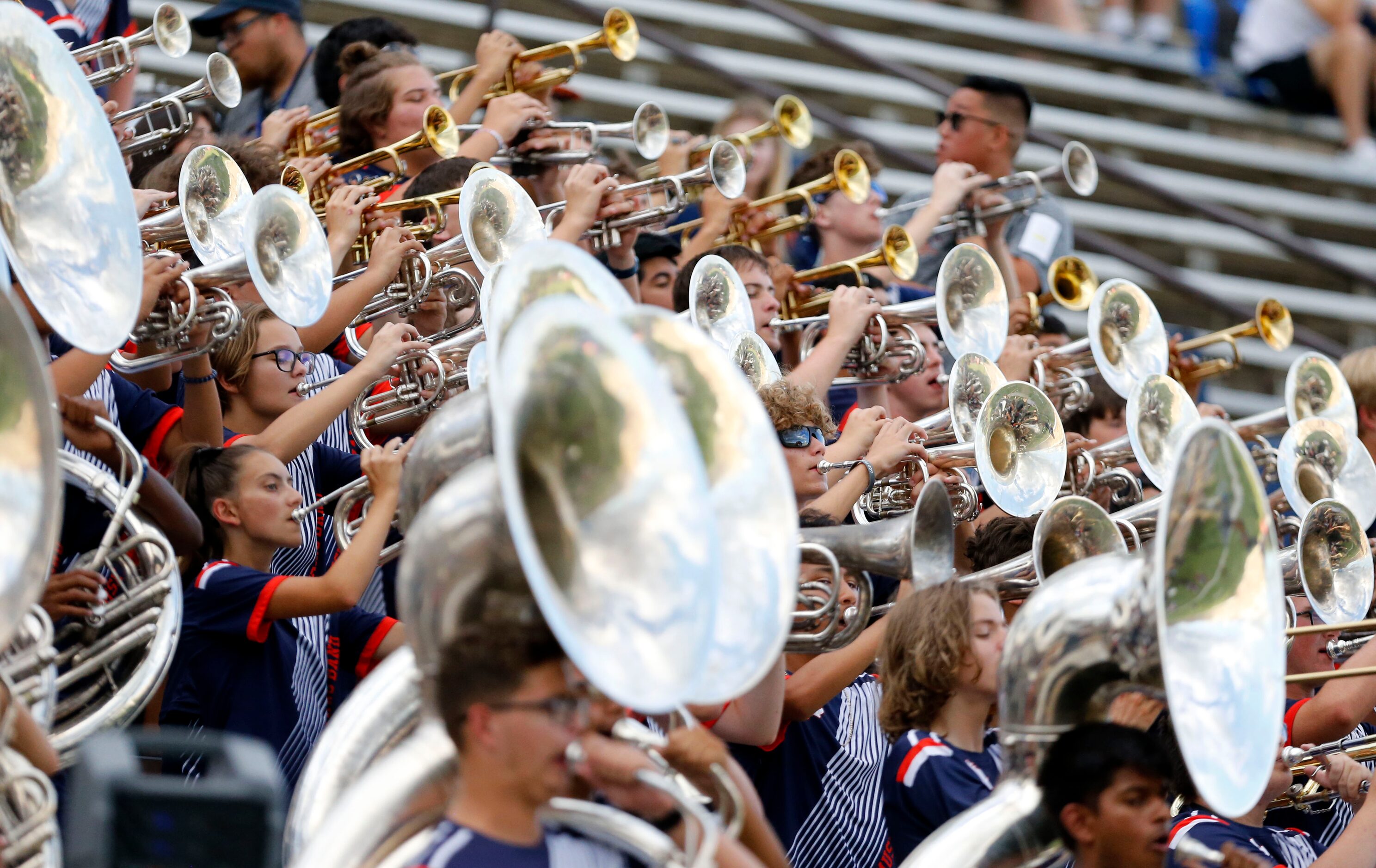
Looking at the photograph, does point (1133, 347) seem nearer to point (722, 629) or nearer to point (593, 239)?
point (593, 239)

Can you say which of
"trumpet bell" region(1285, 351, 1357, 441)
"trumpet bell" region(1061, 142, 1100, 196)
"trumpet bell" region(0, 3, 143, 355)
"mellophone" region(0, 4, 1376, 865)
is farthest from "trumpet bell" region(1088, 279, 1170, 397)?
"trumpet bell" region(0, 3, 143, 355)

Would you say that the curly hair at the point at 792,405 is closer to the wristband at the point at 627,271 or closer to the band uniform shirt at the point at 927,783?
the band uniform shirt at the point at 927,783

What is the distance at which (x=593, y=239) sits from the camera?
5594 mm

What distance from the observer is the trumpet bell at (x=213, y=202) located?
14.5 ft

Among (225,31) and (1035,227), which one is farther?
(1035,227)

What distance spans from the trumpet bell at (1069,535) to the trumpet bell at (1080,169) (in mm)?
3272

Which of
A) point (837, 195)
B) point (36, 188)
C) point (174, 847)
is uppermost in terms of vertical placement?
point (174, 847)

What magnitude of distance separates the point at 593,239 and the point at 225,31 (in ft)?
6.17

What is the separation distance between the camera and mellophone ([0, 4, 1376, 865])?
7.48 feet

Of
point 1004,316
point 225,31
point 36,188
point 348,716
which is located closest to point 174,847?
point 348,716

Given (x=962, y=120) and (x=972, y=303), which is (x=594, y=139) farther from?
(x=962, y=120)

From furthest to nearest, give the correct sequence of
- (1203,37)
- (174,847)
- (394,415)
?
(1203,37), (394,415), (174,847)

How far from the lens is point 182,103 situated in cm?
561

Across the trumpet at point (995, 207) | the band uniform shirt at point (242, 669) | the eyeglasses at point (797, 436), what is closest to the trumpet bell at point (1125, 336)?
the trumpet at point (995, 207)
